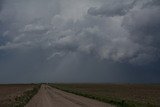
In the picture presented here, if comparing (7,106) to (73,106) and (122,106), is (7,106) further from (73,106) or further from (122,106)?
(122,106)

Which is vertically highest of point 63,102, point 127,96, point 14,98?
point 127,96

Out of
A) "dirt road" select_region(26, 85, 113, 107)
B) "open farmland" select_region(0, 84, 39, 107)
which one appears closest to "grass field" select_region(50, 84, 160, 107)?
"dirt road" select_region(26, 85, 113, 107)

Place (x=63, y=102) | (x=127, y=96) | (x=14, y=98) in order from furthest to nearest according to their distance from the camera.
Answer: (x=127, y=96), (x=14, y=98), (x=63, y=102)

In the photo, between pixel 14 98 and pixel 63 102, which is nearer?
pixel 63 102

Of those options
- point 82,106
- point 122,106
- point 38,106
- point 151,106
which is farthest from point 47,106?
point 151,106

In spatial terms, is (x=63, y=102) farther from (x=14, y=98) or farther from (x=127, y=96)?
(x=127, y=96)

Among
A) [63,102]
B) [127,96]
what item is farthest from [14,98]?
[127,96]

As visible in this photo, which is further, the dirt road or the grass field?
the grass field

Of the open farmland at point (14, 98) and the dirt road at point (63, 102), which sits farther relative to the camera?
the open farmland at point (14, 98)

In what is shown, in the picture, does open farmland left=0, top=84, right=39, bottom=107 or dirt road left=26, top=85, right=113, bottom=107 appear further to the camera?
open farmland left=0, top=84, right=39, bottom=107

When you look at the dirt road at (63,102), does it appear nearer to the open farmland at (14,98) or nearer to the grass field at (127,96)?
the open farmland at (14,98)

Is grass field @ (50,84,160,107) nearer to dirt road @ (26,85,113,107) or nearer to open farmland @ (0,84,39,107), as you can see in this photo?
dirt road @ (26,85,113,107)

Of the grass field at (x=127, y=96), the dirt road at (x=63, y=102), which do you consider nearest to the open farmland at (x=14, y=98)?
the dirt road at (x=63, y=102)

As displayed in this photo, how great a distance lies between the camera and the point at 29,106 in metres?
39.4
